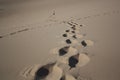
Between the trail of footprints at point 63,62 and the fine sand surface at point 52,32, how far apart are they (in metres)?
0.04

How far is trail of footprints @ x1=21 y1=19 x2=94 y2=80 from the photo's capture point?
92cm

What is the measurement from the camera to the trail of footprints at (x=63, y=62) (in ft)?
3.02

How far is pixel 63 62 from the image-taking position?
3.38 feet

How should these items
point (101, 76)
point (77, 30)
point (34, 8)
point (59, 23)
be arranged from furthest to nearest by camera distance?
point (34, 8), point (59, 23), point (77, 30), point (101, 76)

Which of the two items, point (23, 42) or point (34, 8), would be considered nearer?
point (23, 42)

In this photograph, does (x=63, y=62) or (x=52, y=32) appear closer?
(x=63, y=62)

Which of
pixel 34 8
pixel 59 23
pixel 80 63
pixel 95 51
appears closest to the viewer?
pixel 80 63

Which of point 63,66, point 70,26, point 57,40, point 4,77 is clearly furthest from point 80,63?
point 70,26

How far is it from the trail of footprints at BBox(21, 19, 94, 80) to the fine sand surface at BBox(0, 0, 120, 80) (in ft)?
0.13

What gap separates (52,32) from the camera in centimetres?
144

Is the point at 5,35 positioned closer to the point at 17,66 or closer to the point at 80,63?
the point at 17,66

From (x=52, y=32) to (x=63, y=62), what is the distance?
47cm

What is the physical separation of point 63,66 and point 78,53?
0.17m

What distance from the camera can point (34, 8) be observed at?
2.08m
